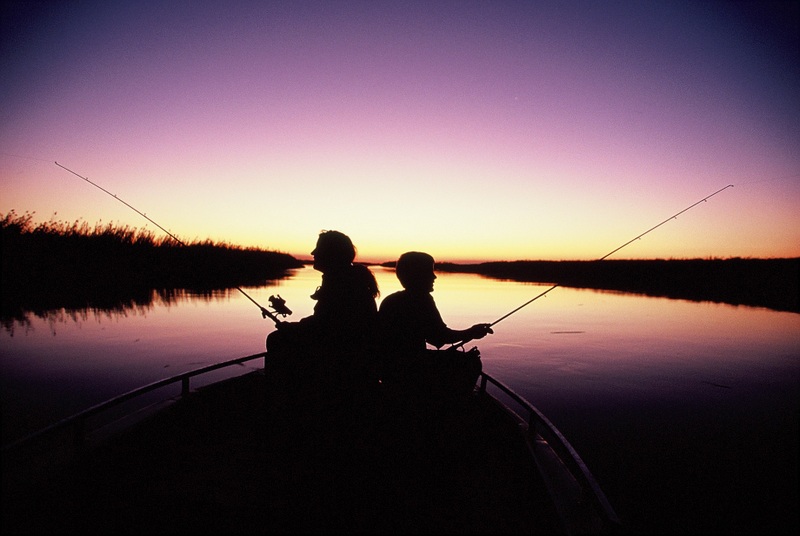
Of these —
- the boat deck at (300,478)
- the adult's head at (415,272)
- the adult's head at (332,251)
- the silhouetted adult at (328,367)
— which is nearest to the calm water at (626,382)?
the boat deck at (300,478)

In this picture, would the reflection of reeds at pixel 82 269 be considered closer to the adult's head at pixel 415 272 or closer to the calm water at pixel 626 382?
the calm water at pixel 626 382

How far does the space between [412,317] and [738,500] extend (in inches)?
186

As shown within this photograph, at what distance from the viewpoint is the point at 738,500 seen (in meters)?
5.19

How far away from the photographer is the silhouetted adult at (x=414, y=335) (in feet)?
14.0

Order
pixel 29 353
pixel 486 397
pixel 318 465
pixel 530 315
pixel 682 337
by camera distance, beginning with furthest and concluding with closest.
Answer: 1. pixel 530 315
2. pixel 682 337
3. pixel 29 353
4. pixel 486 397
5. pixel 318 465

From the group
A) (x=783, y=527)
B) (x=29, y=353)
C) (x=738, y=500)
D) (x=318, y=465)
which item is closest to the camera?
(x=318, y=465)

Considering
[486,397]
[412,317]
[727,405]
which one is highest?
[412,317]

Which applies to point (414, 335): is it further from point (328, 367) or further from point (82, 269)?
point (82, 269)

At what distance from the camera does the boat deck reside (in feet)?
10.6

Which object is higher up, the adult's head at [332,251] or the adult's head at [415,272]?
the adult's head at [332,251]

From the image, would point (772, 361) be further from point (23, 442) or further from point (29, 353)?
point (29, 353)

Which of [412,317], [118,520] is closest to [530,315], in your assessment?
[412,317]

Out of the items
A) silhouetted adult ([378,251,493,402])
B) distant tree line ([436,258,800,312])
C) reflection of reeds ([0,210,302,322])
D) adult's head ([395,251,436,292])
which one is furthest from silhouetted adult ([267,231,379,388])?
distant tree line ([436,258,800,312])

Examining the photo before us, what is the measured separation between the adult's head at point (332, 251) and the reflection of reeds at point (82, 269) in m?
12.1
